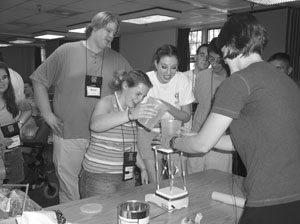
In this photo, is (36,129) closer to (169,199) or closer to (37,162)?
(37,162)

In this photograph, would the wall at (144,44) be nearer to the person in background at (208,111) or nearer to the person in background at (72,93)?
the person in background at (208,111)

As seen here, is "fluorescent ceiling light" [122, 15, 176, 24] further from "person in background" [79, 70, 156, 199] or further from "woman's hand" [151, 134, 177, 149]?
"woman's hand" [151, 134, 177, 149]

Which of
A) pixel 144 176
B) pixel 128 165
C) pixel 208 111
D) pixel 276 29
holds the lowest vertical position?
pixel 144 176

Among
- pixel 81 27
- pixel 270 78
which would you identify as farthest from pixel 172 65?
pixel 81 27

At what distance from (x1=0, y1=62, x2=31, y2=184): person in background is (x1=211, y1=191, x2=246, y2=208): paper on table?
1.70m

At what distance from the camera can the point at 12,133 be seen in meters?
2.62

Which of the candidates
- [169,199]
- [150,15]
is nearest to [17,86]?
[169,199]

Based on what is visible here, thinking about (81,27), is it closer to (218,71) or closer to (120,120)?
(218,71)

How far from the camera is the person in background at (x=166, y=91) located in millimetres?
2293

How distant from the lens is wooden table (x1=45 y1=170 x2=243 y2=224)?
1387mm

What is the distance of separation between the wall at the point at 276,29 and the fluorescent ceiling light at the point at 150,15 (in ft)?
5.81

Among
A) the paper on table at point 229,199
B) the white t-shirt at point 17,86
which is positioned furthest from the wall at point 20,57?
the paper on table at point 229,199

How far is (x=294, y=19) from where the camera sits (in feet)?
19.4

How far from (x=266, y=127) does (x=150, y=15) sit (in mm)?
6164
